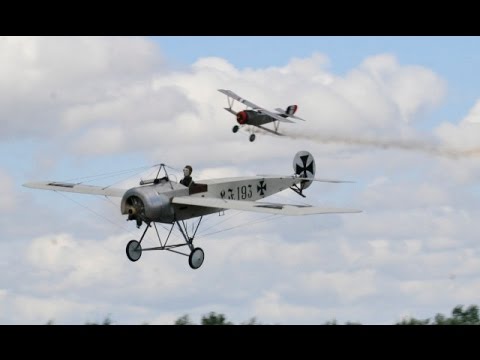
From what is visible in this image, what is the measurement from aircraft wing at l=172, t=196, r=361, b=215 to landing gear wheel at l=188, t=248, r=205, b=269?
5.64 ft

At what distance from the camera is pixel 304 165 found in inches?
1470

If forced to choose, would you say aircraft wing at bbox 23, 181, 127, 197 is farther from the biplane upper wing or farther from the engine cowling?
the biplane upper wing

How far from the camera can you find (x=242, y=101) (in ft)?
159

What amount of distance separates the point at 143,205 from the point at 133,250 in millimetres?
1848

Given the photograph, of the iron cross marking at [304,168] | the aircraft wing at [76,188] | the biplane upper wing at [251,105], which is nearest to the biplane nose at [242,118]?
the biplane upper wing at [251,105]

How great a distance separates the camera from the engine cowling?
27.1 metres

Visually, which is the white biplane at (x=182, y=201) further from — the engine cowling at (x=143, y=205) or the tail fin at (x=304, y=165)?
the tail fin at (x=304, y=165)

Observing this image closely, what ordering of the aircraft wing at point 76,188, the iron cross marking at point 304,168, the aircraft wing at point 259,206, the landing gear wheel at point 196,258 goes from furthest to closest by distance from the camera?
the iron cross marking at point 304,168 < the aircraft wing at point 76,188 < the landing gear wheel at point 196,258 < the aircraft wing at point 259,206

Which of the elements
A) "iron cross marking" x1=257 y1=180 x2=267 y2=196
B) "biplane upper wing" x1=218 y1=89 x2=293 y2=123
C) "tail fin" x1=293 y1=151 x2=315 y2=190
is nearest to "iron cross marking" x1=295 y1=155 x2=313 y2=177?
"tail fin" x1=293 y1=151 x2=315 y2=190

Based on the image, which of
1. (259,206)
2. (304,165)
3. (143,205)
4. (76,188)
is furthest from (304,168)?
(143,205)

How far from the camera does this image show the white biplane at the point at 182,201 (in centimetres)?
2700

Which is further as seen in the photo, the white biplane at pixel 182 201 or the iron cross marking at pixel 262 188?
the iron cross marking at pixel 262 188

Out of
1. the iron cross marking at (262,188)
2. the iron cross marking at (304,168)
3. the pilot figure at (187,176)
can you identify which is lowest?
the pilot figure at (187,176)
